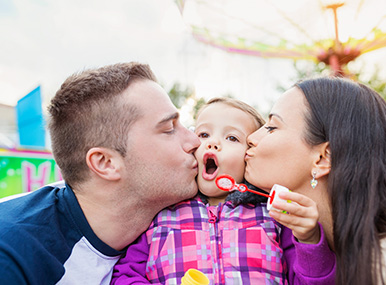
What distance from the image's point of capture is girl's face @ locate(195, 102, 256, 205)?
6.56 ft

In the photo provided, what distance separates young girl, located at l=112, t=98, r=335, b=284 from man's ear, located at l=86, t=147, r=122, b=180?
0.37 m

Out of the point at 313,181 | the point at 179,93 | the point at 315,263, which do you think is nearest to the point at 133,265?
the point at 315,263

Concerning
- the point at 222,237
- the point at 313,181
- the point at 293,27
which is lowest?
the point at 222,237

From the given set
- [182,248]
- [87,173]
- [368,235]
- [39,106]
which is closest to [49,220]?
[87,173]

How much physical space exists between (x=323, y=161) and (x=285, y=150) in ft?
0.63

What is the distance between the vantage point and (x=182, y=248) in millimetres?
1837

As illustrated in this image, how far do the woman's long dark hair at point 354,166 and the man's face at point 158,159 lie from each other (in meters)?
0.70

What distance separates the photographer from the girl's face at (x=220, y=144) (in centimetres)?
200

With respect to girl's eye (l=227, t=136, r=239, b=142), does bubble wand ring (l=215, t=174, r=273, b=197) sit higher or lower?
lower

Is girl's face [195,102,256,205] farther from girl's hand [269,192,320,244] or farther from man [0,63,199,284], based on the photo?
girl's hand [269,192,320,244]

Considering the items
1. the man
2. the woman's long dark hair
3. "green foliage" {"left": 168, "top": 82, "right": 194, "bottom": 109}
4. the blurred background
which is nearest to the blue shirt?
the man

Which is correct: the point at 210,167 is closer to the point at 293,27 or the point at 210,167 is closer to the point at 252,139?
the point at 252,139

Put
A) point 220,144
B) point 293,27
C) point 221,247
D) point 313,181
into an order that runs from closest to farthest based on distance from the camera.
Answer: point 313,181
point 221,247
point 220,144
point 293,27

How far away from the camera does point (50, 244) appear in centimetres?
177
